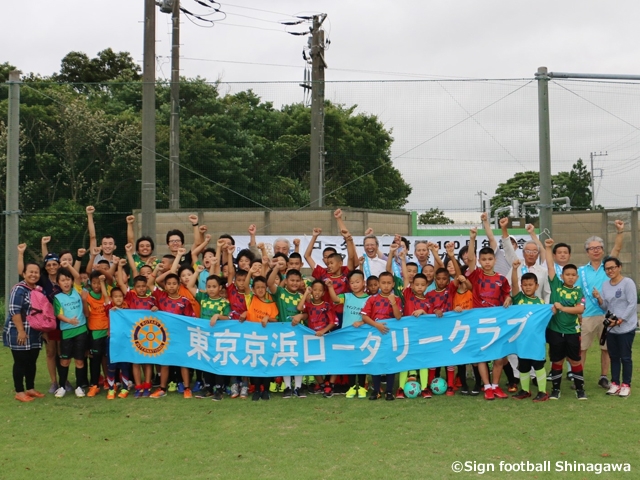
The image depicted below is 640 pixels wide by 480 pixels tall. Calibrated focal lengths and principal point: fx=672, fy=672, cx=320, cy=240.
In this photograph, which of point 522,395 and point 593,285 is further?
point 593,285

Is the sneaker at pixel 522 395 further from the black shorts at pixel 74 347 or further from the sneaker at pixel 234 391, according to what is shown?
the black shorts at pixel 74 347

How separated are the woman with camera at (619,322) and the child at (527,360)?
70 cm

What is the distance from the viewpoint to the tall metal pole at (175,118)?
12.1 meters

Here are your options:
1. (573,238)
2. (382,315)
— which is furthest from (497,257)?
(573,238)

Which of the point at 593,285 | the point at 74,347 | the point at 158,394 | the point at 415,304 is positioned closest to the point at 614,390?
the point at 593,285

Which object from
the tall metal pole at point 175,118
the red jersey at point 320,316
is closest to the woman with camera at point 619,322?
the red jersey at point 320,316

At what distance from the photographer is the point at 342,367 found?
6.95 m

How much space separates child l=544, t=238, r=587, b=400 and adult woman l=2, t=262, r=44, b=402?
5.32 m

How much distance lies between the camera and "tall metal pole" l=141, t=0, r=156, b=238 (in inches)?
417

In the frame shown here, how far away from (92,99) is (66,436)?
1532 centimetres

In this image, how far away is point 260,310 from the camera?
23.1ft

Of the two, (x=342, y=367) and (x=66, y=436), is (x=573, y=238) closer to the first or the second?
(x=342, y=367)

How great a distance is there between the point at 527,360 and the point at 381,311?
4.96ft

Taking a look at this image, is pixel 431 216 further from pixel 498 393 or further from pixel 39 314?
pixel 39 314
